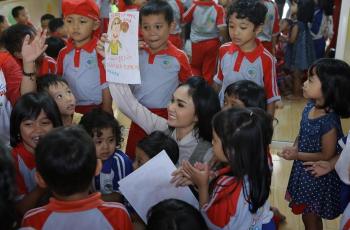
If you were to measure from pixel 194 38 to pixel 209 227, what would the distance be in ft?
9.98

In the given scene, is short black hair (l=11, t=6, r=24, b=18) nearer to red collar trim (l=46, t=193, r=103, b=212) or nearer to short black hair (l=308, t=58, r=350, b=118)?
short black hair (l=308, t=58, r=350, b=118)

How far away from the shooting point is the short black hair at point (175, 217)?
4.09ft

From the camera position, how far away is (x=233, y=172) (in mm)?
1430

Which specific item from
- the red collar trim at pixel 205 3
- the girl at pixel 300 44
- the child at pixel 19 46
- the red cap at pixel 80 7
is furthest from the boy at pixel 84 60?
the girl at pixel 300 44

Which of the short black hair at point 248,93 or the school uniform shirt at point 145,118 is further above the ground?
the short black hair at point 248,93

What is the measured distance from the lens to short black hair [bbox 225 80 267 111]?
2016 millimetres

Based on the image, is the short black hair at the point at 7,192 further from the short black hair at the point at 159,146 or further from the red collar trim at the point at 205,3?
the red collar trim at the point at 205,3

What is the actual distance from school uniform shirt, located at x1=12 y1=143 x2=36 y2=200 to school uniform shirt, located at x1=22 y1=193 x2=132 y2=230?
42 cm

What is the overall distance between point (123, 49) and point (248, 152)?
2.70ft

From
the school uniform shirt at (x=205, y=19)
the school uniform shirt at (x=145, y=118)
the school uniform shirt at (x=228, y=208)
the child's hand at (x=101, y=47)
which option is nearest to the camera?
the school uniform shirt at (x=228, y=208)

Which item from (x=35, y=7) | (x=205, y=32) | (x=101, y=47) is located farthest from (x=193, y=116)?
(x=35, y=7)

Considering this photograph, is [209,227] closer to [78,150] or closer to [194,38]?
[78,150]

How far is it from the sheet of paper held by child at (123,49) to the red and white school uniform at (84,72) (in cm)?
21

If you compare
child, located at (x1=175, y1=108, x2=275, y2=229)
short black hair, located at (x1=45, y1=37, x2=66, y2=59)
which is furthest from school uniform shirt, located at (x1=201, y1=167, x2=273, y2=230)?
short black hair, located at (x1=45, y1=37, x2=66, y2=59)
